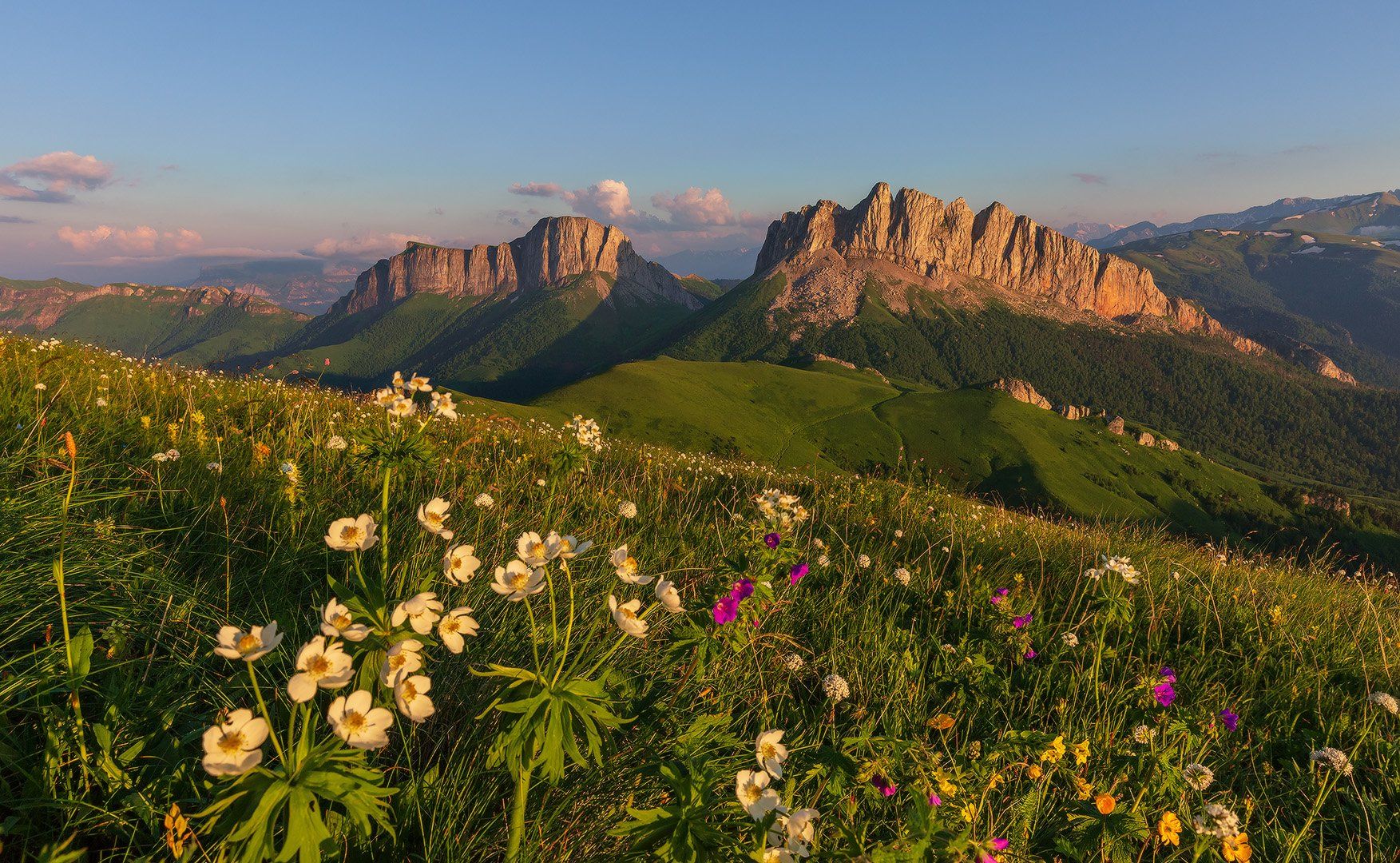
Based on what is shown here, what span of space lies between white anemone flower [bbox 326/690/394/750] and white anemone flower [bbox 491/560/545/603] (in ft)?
1.85

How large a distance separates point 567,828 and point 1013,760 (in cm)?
277

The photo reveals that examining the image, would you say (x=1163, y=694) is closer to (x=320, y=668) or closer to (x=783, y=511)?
(x=783, y=511)

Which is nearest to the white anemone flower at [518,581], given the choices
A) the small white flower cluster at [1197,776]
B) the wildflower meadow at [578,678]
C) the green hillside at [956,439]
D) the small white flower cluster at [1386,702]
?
the wildflower meadow at [578,678]

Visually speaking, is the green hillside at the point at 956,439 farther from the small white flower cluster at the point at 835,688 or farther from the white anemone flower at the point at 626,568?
the white anemone flower at the point at 626,568

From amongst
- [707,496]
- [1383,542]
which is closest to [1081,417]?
[1383,542]

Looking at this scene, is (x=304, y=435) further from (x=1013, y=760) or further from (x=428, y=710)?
(x=1013, y=760)

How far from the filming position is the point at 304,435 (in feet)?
25.1

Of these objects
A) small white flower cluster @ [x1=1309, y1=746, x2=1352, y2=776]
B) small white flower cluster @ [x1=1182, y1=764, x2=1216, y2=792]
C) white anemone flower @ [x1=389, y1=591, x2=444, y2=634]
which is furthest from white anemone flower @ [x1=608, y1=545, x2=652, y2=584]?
small white flower cluster @ [x1=1309, y1=746, x2=1352, y2=776]

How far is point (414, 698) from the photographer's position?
2.19m

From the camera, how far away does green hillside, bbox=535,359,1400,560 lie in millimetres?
134500

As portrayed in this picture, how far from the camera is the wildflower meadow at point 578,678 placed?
2.39 meters

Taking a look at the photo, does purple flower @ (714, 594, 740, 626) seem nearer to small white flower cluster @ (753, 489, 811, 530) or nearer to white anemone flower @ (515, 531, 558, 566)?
small white flower cluster @ (753, 489, 811, 530)

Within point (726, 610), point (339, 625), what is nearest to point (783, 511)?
point (726, 610)

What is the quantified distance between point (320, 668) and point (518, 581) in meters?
0.81
